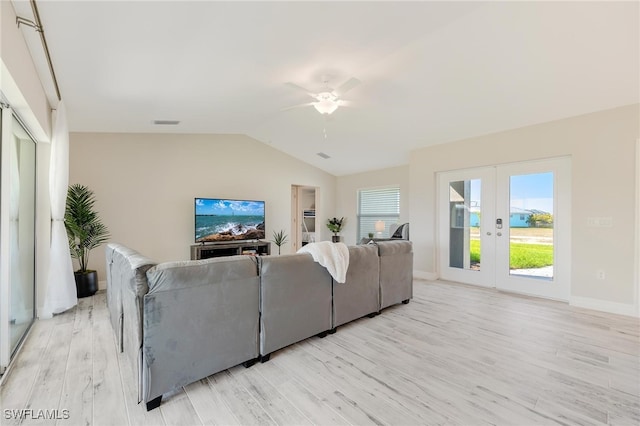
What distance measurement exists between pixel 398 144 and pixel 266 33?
3477 mm

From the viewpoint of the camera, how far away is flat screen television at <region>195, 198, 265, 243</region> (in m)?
5.16

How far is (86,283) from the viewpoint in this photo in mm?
3889

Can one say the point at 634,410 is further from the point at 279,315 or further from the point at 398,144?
the point at 398,144

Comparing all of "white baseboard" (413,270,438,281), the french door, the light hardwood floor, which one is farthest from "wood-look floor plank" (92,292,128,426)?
the french door

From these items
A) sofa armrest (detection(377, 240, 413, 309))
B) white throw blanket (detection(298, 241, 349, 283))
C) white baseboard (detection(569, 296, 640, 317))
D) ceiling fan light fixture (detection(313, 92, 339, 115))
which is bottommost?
white baseboard (detection(569, 296, 640, 317))

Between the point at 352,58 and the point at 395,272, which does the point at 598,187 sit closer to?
the point at 395,272

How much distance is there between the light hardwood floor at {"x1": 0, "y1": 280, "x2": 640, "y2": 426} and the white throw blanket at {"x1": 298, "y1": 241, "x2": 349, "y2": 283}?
0.61 m

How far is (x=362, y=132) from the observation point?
4.98m

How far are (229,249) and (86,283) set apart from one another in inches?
84.8

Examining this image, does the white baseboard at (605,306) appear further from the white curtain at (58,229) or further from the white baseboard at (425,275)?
the white curtain at (58,229)

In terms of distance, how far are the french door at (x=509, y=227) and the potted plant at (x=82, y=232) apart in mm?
5495

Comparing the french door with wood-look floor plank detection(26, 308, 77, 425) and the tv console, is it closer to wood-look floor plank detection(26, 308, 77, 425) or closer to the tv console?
the tv console

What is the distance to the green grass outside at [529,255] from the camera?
3884mm

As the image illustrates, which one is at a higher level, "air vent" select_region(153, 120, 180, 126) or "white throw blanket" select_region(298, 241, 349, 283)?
"air vent" select_region(153, 120, 180, 126)
